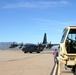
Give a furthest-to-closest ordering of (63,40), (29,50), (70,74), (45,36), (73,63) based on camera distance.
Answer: (45,36) → (29,50) → (70,74) → (63,40) → (73,63)

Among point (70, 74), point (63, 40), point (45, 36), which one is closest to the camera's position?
point (63, 40)

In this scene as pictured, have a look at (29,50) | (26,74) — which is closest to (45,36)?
(29,50)

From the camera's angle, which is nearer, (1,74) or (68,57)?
(68,57)

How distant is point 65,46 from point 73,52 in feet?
1.98

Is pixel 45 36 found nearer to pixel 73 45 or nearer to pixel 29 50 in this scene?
pixel 29 50

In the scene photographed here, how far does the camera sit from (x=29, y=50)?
236ft

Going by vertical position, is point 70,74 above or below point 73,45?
below

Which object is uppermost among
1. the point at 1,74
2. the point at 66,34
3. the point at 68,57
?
the point at 66,34

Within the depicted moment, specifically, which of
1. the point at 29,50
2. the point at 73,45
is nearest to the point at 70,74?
the point at 73,45

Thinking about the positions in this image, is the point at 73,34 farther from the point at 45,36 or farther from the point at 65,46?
the point at 45,36

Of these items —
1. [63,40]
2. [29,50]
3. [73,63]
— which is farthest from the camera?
[29,50]

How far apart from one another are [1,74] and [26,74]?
158 centimetres

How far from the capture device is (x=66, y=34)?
642 inches

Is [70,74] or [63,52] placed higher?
[63,52]
